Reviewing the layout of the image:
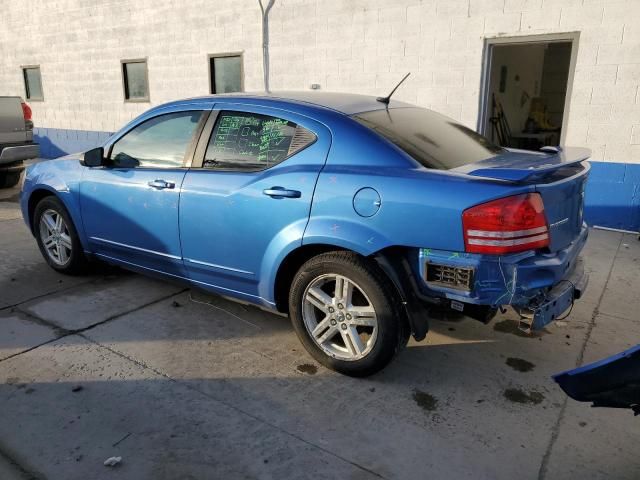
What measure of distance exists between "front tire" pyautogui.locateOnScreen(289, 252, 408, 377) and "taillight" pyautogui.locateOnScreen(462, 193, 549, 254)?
0.58 m

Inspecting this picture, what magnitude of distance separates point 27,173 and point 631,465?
5.13 m

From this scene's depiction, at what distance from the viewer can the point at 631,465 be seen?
2.48 metres

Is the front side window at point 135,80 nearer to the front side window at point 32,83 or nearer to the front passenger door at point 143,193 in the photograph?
the front side window at point 32,83

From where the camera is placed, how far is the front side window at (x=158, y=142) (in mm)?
3793

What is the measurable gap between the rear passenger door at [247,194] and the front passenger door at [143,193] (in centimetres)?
14

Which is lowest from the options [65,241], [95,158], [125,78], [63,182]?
[65,241]

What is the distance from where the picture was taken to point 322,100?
3.52 metres

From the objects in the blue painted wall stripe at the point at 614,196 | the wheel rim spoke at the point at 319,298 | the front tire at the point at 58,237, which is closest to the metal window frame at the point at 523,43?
the blue painted wall stripe at the point at 614,196

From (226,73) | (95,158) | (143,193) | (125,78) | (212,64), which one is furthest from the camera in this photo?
(125,78)

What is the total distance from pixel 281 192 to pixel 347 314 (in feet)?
2.70

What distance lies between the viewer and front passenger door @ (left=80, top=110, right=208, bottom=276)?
3766 mm

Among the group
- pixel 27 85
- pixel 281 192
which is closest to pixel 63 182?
pixel 281 192

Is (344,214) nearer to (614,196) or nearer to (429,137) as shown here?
(429,137)

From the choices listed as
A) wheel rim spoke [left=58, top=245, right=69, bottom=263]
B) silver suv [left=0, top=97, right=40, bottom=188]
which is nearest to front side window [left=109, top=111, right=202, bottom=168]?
wheel rim spoke [left=58, top=245, right=69, bottom=263]
